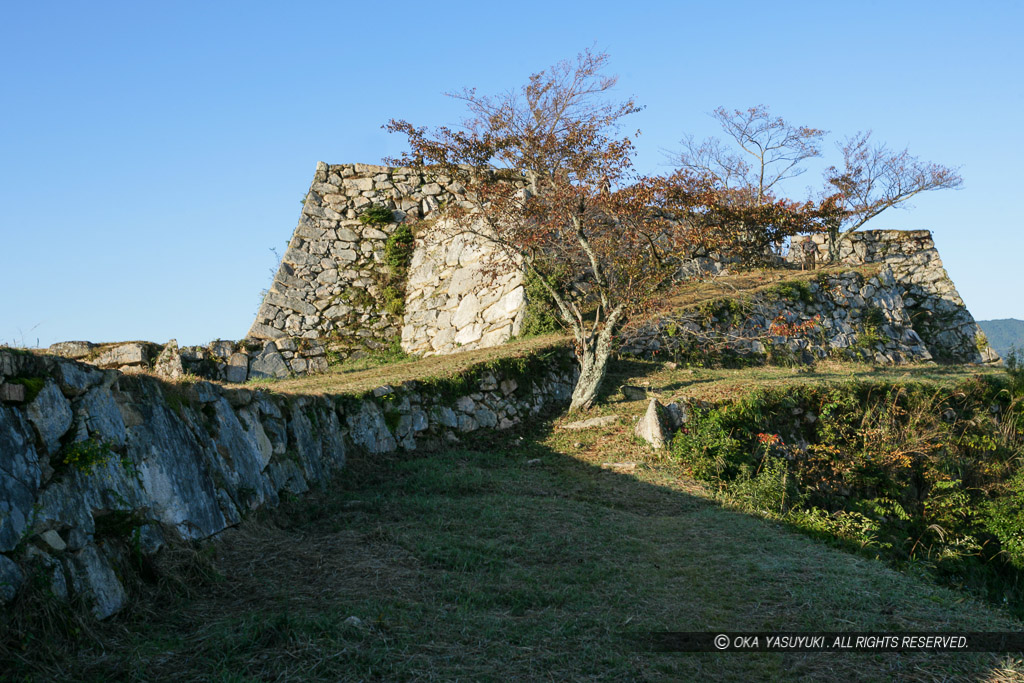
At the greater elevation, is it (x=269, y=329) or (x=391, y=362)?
(x=269, y=329)

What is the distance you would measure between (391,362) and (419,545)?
9469 millimetres

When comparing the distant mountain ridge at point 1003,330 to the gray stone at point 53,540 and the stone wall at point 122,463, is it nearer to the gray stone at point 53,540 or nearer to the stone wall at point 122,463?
the stone wall at point 122,463

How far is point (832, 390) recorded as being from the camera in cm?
1051

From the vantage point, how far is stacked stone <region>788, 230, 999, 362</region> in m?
19.4

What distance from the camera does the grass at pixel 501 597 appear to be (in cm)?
388

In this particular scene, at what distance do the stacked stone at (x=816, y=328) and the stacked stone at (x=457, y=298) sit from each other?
2.58 metres

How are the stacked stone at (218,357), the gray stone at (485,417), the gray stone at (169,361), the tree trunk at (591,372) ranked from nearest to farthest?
the gray stone at (485,417)
the tree trunk at (591,372)
the stacked stone at (218,357)
the gray stone at (169,361)

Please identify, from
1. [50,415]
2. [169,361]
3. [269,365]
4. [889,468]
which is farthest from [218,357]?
[889,468]

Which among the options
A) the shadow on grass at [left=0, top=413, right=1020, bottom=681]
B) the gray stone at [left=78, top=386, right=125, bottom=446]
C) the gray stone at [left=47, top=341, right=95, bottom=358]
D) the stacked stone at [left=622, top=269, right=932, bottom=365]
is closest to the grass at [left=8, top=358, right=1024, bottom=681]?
the shadow on grass at [left=0, top=413, right=1020, bottom=681]

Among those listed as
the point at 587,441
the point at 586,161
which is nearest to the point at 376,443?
the point at 587,441

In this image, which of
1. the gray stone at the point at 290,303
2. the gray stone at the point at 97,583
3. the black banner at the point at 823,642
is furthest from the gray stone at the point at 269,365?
the black banner at the point at 823,642

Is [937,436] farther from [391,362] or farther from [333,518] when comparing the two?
[391,362]

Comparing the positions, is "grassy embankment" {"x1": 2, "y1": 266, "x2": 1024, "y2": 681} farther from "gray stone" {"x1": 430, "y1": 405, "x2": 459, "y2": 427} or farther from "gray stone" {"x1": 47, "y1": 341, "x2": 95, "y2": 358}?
"gray stone" {"x1": 47, "y1": 341, "x2": 95, "y2": 358}

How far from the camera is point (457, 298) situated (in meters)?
15.5
